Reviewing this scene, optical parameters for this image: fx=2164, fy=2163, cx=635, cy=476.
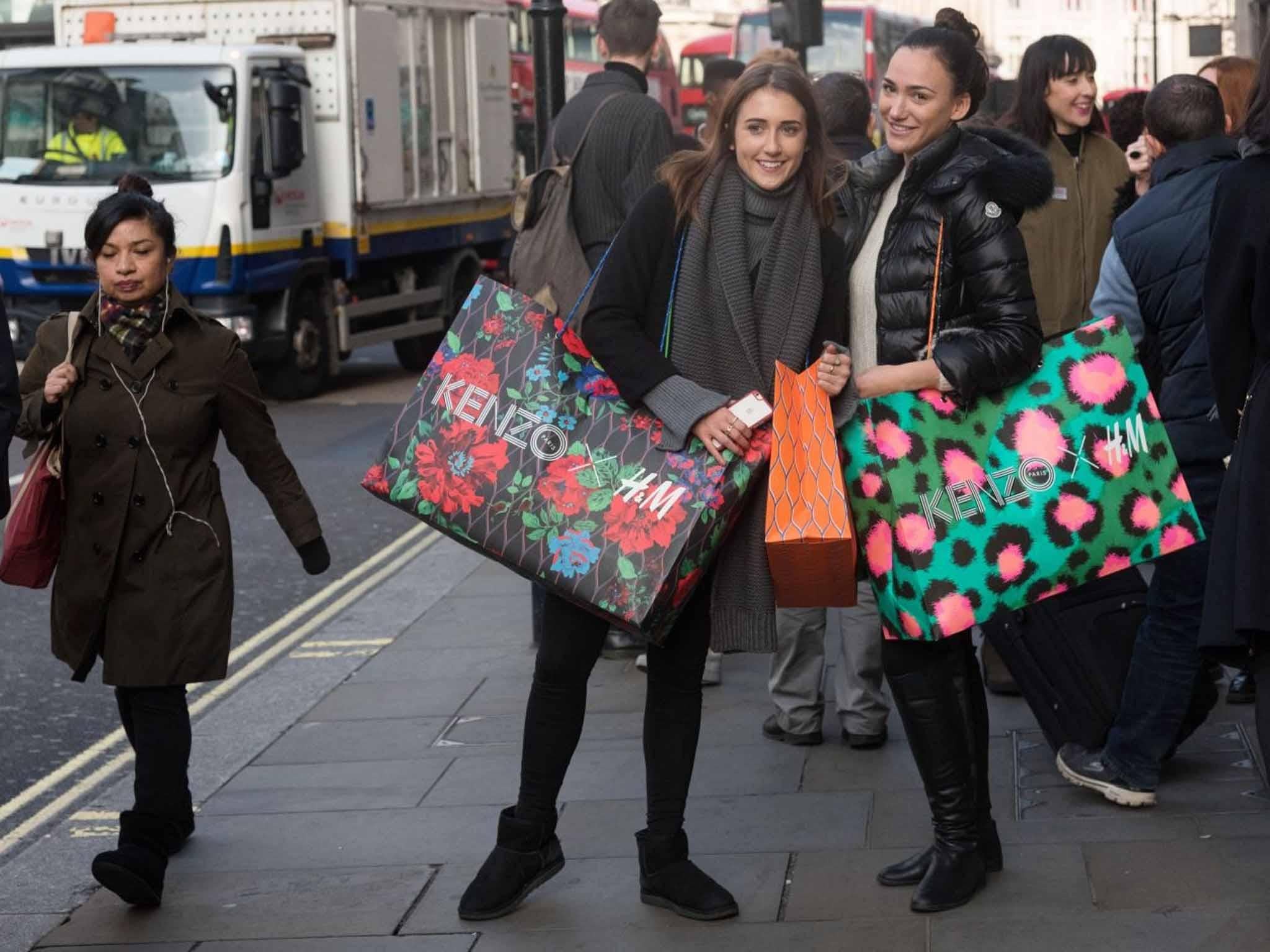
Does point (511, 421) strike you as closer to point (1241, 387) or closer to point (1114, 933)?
point (1241, 387)

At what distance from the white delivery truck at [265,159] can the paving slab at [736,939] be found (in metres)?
10.5

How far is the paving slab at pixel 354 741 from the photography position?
5887mm

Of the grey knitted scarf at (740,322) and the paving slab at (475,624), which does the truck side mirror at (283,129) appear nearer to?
the paving slab at (475,624)

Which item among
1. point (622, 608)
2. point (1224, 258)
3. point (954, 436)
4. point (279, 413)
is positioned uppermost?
point (1224, 258)

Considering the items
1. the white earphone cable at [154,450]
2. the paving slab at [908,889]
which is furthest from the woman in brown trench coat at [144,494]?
the paving slab at [908,889]

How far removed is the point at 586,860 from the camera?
15.6 feet

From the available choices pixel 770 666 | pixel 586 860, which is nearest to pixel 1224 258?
pixel 586 860

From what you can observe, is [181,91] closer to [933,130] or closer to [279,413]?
[279,413]

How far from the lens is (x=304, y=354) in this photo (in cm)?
1595

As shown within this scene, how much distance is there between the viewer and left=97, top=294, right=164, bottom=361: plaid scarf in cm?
467

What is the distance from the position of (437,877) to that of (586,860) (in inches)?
12.9

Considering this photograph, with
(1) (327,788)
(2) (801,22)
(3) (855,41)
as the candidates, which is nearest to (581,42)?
(3) (855,41)

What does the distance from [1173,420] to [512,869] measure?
1.84m

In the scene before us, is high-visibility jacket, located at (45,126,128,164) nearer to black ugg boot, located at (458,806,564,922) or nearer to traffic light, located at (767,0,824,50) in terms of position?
traffic light, located at (767,0,824,50)
